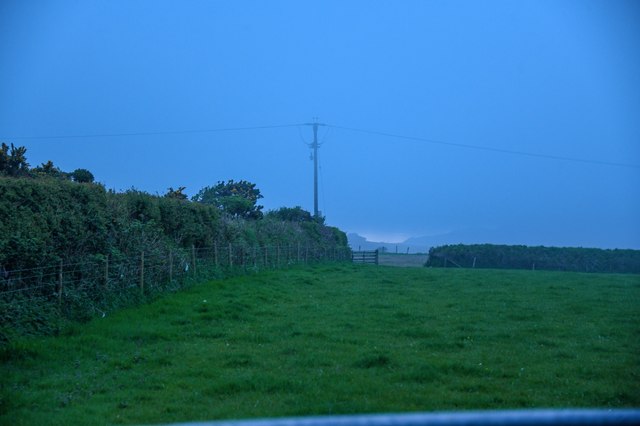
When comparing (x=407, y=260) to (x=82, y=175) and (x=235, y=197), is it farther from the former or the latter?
(x=82, y=175)

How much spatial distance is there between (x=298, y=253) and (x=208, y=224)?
12.2 m

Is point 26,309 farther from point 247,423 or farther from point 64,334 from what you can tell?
A: point 247,423

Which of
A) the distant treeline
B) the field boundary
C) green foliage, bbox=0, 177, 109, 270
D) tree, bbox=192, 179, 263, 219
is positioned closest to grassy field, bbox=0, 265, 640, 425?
green foliage, bbox=0, 177, 109, 270

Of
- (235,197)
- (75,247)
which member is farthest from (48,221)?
(235,197)

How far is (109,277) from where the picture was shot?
16031 mm

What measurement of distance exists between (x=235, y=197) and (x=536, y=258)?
2640 centimetres

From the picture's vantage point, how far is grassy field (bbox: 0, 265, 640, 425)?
828cm

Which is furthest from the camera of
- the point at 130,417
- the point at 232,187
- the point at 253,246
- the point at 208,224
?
the point at 232,187

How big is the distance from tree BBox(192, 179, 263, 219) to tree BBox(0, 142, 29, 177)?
19.6 m

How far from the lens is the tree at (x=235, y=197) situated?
4447 centimetres

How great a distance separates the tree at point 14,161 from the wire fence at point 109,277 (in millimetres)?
7222

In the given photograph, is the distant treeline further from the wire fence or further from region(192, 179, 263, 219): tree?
the wire fence

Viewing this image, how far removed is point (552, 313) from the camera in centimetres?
1745

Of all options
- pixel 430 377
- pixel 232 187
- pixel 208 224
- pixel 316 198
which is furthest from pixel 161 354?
pixel 232 187
